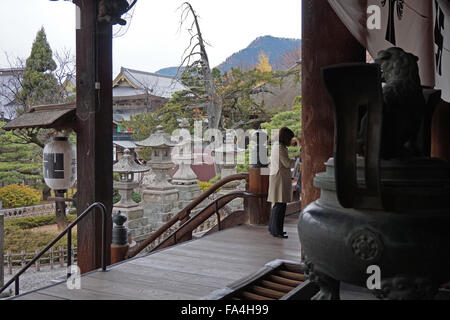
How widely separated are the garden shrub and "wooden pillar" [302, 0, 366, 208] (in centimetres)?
1174

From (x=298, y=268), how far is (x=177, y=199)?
828 centimetres

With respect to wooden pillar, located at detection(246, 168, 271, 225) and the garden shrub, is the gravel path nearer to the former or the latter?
the garden shrub

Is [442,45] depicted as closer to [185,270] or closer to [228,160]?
[185,270]

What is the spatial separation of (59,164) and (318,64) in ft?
8.89

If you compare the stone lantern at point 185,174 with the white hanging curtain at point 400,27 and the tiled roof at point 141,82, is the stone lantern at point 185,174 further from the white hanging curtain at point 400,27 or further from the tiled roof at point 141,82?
the white hanging curtain at point 400,27

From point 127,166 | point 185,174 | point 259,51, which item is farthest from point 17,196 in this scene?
point 259,51

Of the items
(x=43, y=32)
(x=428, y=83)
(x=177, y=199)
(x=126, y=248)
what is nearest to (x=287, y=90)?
(x=177, y=199)

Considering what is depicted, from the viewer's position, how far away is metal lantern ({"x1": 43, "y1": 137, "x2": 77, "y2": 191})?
410cm

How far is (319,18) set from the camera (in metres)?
3.16

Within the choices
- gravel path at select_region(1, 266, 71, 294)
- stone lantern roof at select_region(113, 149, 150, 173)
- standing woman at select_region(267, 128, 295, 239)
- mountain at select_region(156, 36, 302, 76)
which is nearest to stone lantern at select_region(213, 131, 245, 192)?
stone lantern roof at select_region(113, 149, 150, 173)

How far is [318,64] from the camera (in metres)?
3.17

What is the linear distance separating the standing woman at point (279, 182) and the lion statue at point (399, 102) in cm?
355

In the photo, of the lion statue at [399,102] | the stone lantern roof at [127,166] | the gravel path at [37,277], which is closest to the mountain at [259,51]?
the stone lantern roof at [127,166]
